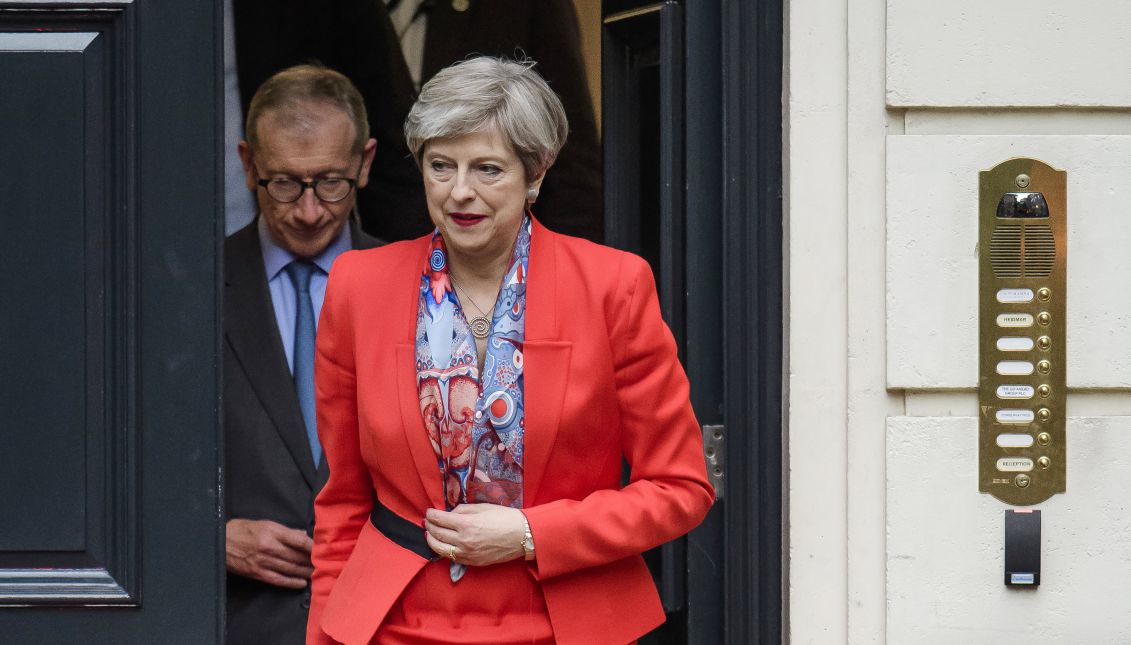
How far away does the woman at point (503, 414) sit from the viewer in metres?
2.41

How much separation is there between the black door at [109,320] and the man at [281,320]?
1.01 m

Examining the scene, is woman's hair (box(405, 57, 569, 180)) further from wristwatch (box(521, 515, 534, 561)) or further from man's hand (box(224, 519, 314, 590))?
man's hand (box(224, 519, 314, 590))

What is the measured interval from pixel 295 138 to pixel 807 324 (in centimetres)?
201

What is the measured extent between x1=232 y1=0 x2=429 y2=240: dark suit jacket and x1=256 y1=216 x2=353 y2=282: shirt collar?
1.20ft

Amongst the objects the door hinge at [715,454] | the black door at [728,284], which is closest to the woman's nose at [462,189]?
the black door at [728,284]

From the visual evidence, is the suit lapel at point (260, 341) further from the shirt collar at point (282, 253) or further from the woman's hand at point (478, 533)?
the woman's hand at point (478, 533)

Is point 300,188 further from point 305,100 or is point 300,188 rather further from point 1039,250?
point 1039,250

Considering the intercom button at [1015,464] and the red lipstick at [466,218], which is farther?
the intercom button at [1015,464]

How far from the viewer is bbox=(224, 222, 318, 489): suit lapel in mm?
4133

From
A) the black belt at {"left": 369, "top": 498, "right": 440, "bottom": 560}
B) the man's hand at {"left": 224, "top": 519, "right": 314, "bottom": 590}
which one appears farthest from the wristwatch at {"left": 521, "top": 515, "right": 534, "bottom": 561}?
the man's hand at {"left": 224, "top": 519, "right": 314, "bottom": 590}

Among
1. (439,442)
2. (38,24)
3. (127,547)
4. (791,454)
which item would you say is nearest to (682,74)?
(791,454)

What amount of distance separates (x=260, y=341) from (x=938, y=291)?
86.6 inches

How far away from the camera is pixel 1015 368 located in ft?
9.30

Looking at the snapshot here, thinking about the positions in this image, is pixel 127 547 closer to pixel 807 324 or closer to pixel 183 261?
pixel 183 261
